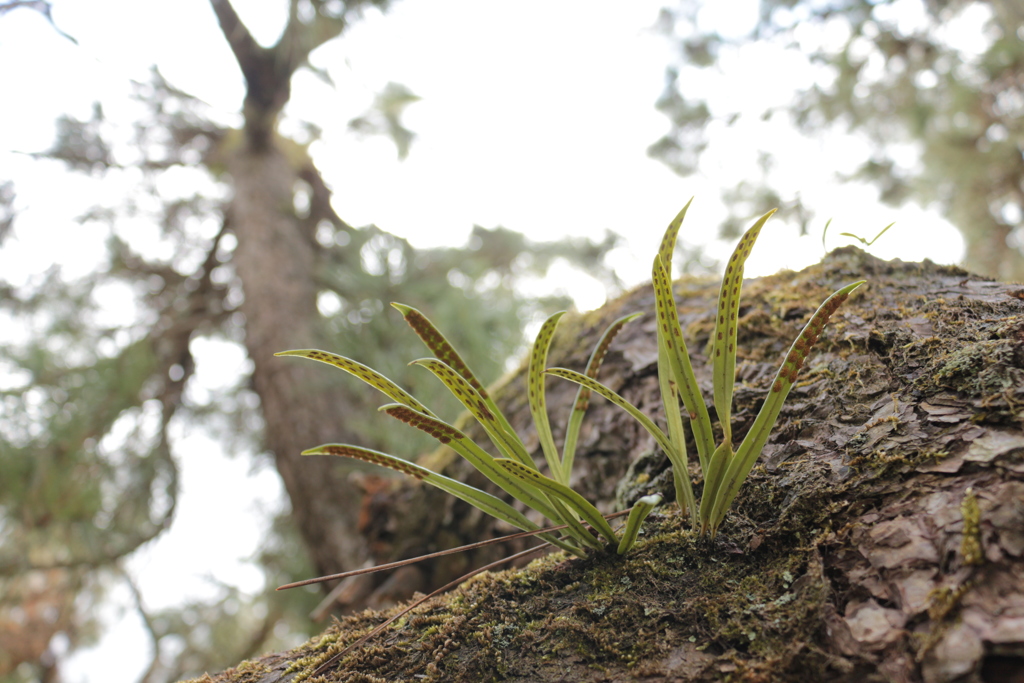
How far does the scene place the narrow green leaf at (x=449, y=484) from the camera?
0.90m

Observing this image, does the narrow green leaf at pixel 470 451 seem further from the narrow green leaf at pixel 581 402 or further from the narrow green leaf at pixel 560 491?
the narrow green leaf at pixel 581 402

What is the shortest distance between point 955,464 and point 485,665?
2.41ft

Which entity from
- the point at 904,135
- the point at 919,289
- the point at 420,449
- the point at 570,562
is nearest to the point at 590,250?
the point at 904,135

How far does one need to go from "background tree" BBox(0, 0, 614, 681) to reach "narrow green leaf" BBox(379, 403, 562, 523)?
5.70ft

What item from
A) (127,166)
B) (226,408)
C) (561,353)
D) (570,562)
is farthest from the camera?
(226,408)

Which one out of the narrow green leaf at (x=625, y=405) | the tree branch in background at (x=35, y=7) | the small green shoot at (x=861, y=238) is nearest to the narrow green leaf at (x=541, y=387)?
the narrow green leaf at (x=625, y=405)

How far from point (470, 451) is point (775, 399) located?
49 cm

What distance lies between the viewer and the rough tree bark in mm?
606

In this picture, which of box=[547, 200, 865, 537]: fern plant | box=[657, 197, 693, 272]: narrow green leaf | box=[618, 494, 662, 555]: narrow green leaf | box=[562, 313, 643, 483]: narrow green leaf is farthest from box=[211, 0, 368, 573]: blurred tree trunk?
box=[657, 197, 693, 272]: narrow green leaf

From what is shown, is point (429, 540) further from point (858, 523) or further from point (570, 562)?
point (858, 523)

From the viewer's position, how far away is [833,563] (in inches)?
29.1

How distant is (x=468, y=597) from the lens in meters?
0.99

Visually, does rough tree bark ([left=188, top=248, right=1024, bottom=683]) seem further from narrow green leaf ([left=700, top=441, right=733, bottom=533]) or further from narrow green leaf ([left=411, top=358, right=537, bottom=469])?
narrow green leaf ([left=411, top=358, right=537, bottom=469])

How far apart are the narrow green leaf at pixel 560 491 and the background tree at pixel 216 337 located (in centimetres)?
181
